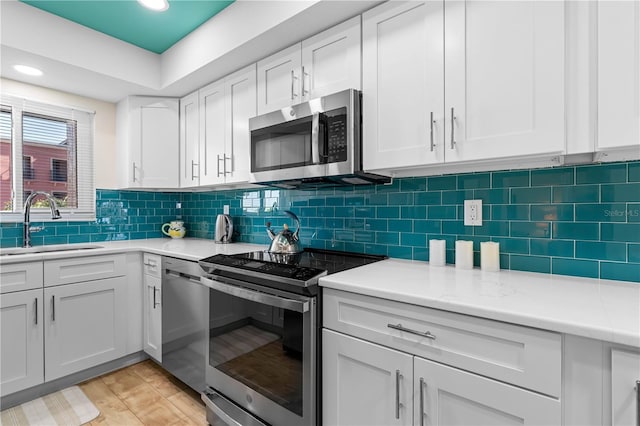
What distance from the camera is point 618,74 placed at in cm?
101

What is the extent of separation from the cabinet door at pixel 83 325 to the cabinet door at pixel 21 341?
4 centimetres

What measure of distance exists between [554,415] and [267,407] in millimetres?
1184

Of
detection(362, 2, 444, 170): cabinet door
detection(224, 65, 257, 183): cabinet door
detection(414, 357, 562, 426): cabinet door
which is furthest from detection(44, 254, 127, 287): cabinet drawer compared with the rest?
detection(414, 357, 562, 426): cabinet door

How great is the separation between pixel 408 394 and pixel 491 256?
0.72 meters

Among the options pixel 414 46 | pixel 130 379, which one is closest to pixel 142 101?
pixel 130 379

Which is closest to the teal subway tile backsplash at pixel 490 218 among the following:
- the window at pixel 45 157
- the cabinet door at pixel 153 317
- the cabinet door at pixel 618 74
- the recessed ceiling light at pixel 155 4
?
the window at pixel 45 157

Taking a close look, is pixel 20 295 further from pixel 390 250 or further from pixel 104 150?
pixel 390 250

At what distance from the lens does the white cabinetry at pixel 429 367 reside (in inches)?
35.8

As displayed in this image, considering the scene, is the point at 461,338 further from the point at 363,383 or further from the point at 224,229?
the point at 224,229

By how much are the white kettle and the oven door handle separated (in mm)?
825

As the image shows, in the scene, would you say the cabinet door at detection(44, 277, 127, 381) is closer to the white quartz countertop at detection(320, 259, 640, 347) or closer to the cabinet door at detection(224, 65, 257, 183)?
the cabinet door at detection(224, 65, 257, 183)

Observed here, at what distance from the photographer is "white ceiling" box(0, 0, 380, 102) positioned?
1.73 metres

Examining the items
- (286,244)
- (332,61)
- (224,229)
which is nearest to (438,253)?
(286,244)

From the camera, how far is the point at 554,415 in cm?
88
